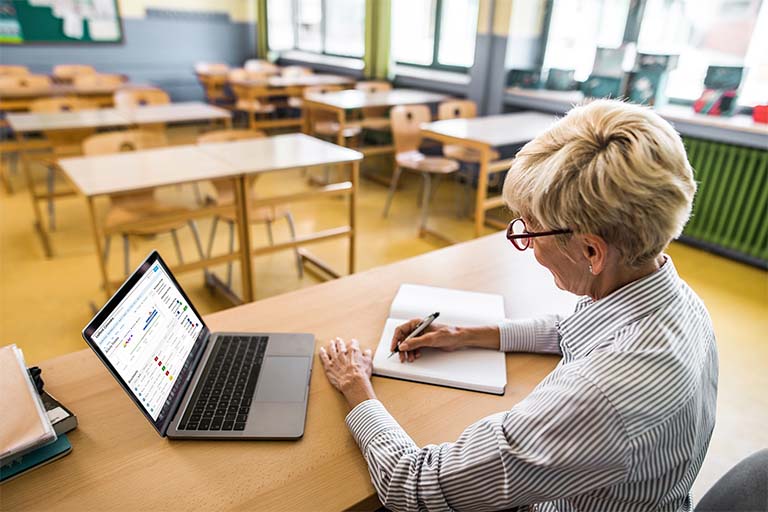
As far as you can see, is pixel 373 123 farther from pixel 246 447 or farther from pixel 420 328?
pixel 246 447

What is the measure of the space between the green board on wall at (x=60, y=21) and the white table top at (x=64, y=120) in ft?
11.7

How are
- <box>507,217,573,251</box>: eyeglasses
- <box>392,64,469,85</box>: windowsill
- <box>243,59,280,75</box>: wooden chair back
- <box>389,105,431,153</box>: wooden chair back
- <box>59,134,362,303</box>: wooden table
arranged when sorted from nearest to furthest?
1. <box>507,217,573,251</box>: eyeglasses
2. <box>59,134,362,303</box>: wooden table
3. <box>389,105,431,153</box>: wooden chair back
4. <box>392,64,469,85</box>: windowsill
5. <box>243,59,280,75</box>: wooden chair back

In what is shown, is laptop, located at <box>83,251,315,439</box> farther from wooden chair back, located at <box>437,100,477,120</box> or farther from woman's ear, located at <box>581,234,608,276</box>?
wooden chair back, located at <box>437,100,477,120</box>

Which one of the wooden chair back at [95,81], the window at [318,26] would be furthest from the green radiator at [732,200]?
the wooden chair back at [95,81]

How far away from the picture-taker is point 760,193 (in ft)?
11.4

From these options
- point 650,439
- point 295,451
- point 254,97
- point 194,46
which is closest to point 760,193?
point 650,439

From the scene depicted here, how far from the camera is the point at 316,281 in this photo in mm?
3271

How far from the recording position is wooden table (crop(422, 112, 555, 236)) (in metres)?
3.44

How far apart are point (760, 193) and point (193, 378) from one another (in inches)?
150

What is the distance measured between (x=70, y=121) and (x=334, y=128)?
235 centimetres

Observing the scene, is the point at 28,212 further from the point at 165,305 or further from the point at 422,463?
the point at 422,463

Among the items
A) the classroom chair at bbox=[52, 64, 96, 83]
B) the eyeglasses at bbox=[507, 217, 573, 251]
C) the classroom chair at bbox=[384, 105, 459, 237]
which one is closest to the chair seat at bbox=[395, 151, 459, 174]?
the classroom chair at bbox=[384, 105, 459, 237]

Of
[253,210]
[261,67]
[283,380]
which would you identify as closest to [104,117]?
[253,210]

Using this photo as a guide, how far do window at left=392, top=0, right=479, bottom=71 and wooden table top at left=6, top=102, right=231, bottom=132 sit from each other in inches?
101
